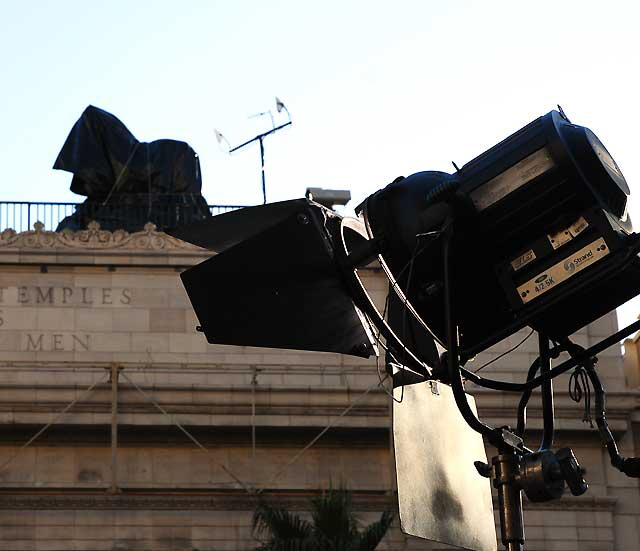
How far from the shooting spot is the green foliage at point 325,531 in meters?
24.6

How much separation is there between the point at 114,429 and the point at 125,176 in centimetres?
684

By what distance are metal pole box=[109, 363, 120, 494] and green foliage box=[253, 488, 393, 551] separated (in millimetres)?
5958

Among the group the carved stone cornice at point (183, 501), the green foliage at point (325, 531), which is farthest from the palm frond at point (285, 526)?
the carved stone cornice at point (183, 501)

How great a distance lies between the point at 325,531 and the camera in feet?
82.1

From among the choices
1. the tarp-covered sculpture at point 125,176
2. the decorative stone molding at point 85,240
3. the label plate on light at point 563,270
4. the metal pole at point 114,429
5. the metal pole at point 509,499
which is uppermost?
the tarp-covered sculpture at point 125,176

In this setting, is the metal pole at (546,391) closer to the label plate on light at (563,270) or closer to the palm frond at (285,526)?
the label plate on light at (563,270)

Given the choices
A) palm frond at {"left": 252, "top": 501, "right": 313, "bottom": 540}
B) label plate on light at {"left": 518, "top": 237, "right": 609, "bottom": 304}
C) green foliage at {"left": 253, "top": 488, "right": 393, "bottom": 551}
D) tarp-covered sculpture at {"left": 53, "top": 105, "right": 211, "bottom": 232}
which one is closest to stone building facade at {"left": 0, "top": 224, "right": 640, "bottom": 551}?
tarp-covered sculpture at {"left": 53, "top": 105, "right": 211, "bottom": 232}

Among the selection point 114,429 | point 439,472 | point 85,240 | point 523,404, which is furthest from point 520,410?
point 85,240

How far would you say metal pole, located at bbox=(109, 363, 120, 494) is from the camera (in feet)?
104

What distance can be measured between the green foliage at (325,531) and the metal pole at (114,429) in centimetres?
596

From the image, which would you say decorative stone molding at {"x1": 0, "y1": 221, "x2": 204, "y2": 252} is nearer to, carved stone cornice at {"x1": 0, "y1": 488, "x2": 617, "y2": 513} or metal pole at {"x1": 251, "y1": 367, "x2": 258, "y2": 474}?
metal pole at {"x1": 251, "y1": 367, "x2": 258, "y2": 474}

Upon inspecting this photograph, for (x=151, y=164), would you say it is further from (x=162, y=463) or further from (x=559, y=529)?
(x=559, y=529)

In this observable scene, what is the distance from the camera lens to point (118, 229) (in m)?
34.8

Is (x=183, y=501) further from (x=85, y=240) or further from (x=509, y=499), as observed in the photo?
(x=509, y=499)
